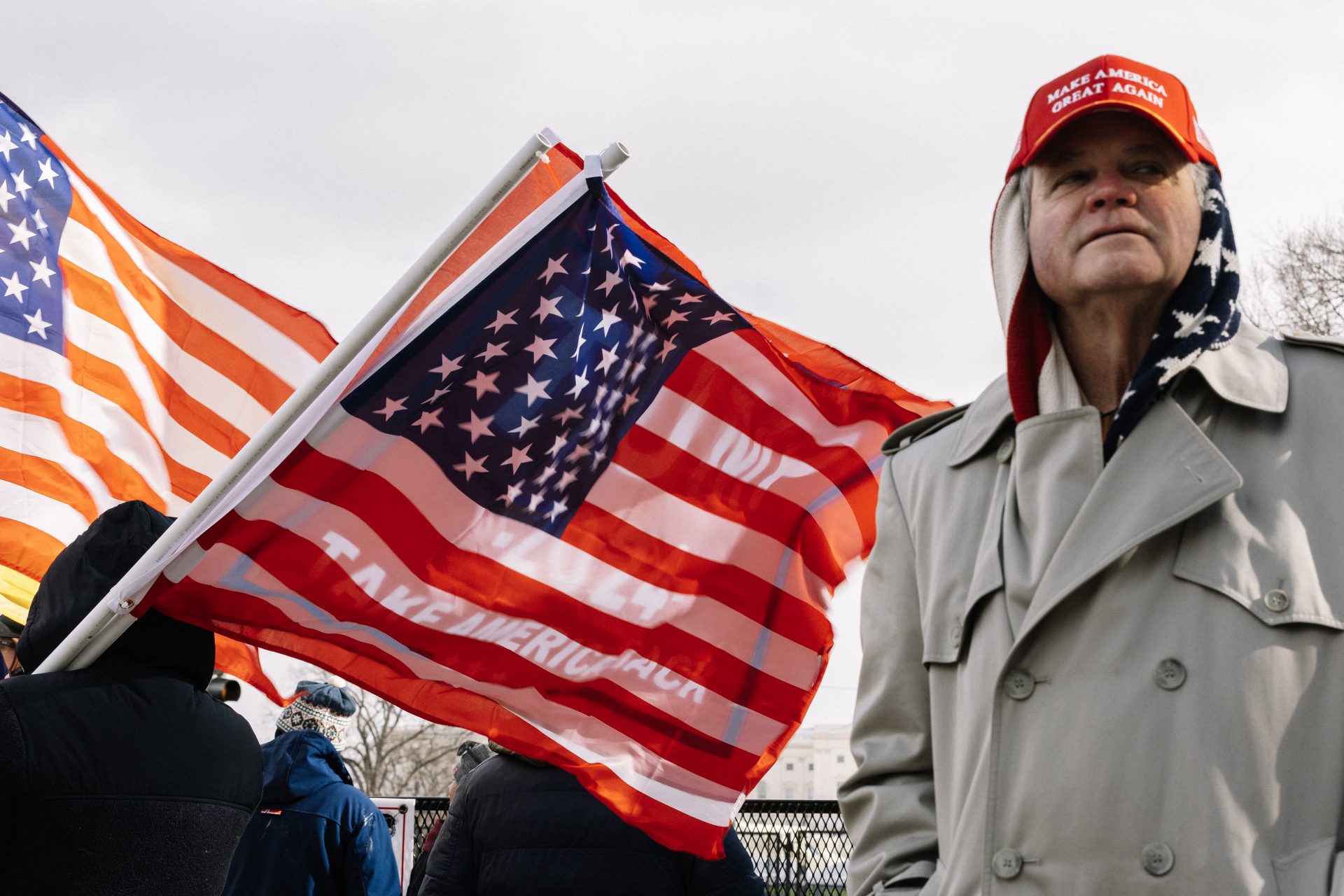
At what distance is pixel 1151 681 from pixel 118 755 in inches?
107

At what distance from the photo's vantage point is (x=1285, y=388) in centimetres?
237

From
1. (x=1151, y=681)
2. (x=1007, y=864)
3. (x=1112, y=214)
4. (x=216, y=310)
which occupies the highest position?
(x=216, y=310)

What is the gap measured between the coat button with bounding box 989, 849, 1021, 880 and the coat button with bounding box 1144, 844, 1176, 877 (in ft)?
0.66

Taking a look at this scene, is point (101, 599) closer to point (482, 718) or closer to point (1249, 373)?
point (482, 718)

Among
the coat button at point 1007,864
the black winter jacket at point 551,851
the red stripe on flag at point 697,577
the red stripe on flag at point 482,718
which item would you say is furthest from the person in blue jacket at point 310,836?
the coat button at point 1007,864

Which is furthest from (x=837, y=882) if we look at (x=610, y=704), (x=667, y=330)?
(x=667, y=330)

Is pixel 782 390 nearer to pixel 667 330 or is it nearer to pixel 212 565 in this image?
pixel 667 330

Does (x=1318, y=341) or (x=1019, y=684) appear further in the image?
(x=1318, y=341)

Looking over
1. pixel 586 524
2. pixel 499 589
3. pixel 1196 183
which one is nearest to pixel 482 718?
pixel 499 589

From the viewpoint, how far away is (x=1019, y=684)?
2322 millimetres

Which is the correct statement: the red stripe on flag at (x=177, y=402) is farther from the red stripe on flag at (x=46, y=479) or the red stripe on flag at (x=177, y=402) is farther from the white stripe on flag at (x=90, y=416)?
the red stripe on flag at (x=46, y=479)

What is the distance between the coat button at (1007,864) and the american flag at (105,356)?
189 inches

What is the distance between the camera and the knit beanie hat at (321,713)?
692 centimetres

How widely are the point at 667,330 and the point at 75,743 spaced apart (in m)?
2.49
